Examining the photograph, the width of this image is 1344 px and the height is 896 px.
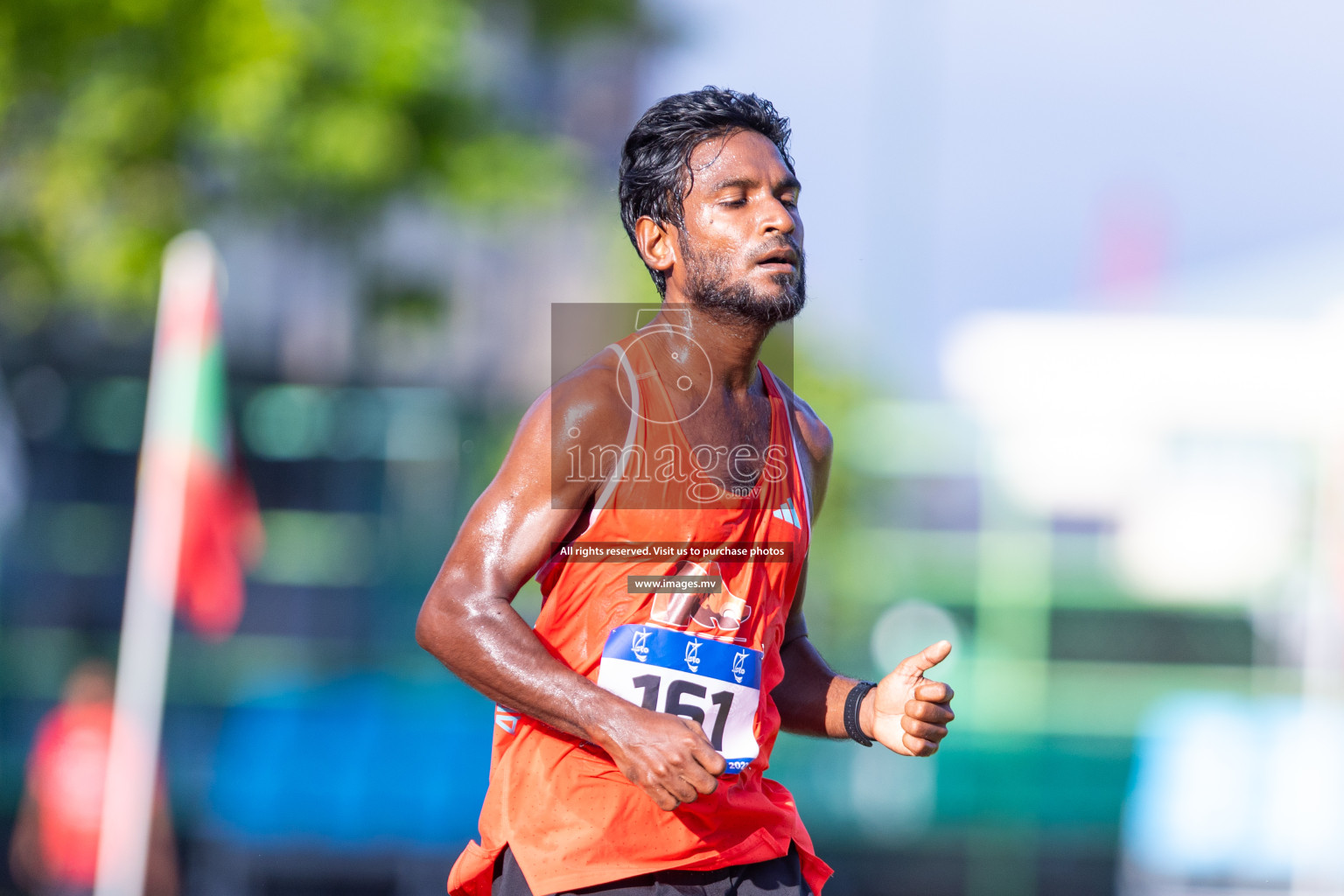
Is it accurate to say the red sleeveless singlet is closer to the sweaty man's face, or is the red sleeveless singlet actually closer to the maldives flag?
the sweaty man's face

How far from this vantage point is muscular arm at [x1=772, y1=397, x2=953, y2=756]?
257 centimetres

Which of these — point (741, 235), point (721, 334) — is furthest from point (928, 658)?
point (741, 235)

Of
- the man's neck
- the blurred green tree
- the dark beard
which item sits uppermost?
the blurred green tree

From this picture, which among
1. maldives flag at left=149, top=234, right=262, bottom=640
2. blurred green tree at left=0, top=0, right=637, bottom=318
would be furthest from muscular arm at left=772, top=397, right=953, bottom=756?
blurred green tree at left=0, top=0, right=637, bottom=318

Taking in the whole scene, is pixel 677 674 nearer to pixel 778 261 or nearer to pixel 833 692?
pixel 833 692

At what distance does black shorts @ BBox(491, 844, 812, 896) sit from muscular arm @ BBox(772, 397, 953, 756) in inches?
11.9

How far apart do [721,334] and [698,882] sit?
1.00m

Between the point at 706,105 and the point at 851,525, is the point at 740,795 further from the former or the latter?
the point at 851,525

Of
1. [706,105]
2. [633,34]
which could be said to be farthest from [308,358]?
[706,105]

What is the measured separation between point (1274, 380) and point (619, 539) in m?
9.37

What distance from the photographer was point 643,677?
246 cm

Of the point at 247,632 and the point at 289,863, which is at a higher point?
the point at 247,632

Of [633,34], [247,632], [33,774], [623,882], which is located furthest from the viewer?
[633,34]

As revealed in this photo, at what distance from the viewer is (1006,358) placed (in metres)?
11.1
